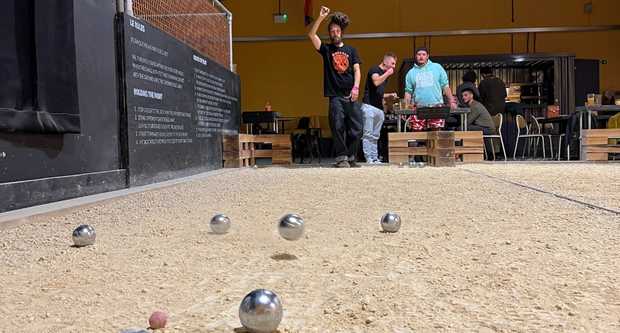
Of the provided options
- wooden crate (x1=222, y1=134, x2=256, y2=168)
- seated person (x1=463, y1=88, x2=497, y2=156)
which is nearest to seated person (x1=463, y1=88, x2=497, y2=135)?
seated person (x1=463, y1=88, x2=497, y2=156)

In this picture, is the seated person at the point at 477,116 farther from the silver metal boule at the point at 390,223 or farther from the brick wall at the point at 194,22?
the silver metal boule at the point at 390,223

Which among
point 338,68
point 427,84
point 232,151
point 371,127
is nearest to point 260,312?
point 338,68

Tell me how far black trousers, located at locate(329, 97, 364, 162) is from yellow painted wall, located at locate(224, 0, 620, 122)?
27.8 feet

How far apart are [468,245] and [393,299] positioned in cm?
73

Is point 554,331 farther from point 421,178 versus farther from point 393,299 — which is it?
point 421,178

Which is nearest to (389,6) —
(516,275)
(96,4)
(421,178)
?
(421,178)

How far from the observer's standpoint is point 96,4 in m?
4.12

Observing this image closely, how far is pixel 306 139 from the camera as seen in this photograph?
13.6 meters

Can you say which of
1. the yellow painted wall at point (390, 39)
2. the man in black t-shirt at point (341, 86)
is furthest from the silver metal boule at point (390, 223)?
the yellow painted wall at point (390, 39)

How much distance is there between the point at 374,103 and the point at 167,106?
375 cm

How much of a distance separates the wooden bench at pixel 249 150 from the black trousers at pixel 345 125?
55.6 inches

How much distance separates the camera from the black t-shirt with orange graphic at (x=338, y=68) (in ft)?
22.1

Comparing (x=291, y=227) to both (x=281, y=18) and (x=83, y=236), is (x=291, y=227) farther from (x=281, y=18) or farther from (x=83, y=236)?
(x=281, y=18)

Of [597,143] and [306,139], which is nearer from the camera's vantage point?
[597,143]
